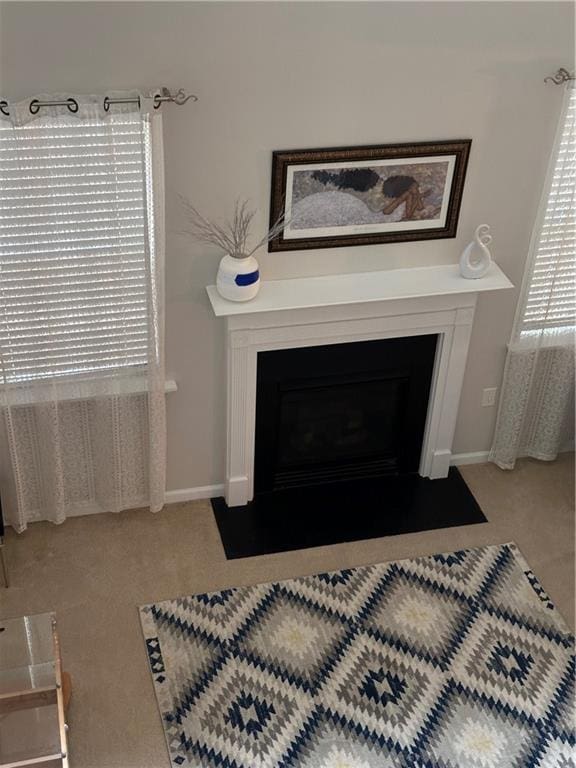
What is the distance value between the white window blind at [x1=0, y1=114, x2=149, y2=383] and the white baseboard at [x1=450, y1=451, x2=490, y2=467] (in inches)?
70.9

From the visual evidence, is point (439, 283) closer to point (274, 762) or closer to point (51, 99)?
point (51, 99)

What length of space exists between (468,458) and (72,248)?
2.40m

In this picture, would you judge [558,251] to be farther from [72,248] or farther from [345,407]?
[72,248]

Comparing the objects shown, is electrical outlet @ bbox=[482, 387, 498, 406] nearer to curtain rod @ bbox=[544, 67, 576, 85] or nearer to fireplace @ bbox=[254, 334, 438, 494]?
fireplace @ bbox=[254, 334, 438, 494]

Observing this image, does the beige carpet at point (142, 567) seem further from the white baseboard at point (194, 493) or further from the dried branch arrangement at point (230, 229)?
the dried branch arrangement at point (230, 229)

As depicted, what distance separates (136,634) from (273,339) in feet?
4.64

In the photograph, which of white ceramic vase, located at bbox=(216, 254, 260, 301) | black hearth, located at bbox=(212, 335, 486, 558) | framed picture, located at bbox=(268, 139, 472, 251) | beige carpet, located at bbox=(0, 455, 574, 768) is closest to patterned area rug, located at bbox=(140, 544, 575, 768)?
beige carpet, located at bbox=(0, 455, 574, 768)

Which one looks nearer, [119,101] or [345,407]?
[119,101]

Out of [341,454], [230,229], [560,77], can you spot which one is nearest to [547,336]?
[341,454]

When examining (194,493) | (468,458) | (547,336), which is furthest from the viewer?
(468,458)

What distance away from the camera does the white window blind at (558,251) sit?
414 centimetres

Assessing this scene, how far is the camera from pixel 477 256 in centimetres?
429

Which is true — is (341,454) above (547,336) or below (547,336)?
below

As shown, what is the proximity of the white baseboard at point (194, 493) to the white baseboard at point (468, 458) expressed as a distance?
1244 millimetres
